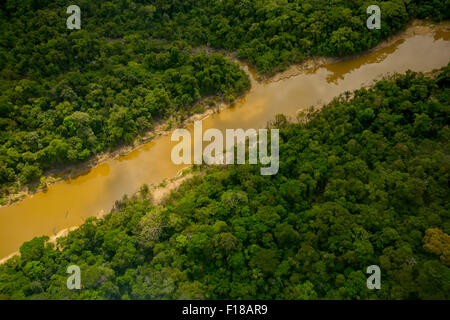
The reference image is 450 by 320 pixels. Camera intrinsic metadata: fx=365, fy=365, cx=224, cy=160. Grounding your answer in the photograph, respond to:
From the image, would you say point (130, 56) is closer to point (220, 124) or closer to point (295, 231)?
point (220, 124)

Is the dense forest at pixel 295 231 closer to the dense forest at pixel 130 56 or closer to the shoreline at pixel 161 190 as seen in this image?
the shoreline at pixel 161 190

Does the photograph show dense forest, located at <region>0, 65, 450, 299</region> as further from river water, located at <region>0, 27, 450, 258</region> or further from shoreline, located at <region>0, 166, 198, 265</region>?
river water, located at <region>0, 27, 450, 258</region>

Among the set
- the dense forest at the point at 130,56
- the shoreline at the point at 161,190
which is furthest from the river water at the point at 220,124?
the dense forest at the point at 130,56

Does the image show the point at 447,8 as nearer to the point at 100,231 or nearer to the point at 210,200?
the point at 210,200

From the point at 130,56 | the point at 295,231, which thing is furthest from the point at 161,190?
the point at 130,56

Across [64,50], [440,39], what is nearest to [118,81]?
[64,50]

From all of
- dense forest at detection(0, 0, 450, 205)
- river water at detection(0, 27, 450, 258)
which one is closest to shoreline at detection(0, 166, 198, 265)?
river water at detection(0, 27, 450, 258)

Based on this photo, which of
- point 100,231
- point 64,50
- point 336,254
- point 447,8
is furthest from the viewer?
point 447,8
